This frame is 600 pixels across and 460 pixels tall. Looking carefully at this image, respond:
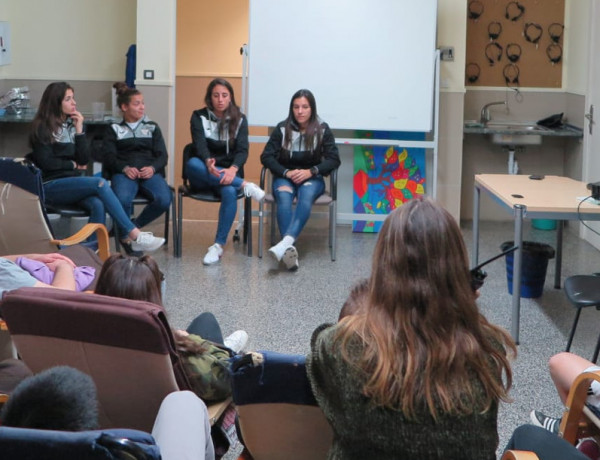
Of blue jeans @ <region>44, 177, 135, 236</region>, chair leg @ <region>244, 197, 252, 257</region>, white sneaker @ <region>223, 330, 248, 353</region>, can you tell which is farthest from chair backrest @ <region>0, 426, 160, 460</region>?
chair leg @ <region>244, 197, 252, 257</region>

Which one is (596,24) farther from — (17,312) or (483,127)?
(17,312)

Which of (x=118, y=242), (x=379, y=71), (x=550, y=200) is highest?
(x=379, y=71)

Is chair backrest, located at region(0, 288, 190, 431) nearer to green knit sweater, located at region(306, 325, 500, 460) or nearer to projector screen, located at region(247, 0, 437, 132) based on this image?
green knit sweater, located at region(306, 325, 500, 460)

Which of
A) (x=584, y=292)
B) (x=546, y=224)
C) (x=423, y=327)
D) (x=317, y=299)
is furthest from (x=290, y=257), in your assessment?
(x=423, y=327)

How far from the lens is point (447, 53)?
720cm

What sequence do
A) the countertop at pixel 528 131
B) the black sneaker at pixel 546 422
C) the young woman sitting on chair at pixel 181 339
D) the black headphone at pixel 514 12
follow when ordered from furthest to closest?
1. the black headphone at pixel 514 12
2. the countertop at pixel 528 131
3. the black sneaker at pixel 546 422
4. the young woman sitting on chair at pixel 181 339

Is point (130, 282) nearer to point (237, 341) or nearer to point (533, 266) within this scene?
point (237, 341)

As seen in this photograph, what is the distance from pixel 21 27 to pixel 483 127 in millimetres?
4030

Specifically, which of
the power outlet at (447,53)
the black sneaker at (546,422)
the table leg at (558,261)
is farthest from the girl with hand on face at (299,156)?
the black sneaker at (546,422)

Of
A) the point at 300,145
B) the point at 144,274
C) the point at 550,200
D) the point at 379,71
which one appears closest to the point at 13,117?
the point at 300,145

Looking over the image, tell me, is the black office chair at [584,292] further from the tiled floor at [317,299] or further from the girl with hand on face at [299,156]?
the girl with hand on face at [299,156]

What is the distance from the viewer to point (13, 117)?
7020 millimetres

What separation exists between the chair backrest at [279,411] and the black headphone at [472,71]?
603 cm

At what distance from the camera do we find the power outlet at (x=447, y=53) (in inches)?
283
